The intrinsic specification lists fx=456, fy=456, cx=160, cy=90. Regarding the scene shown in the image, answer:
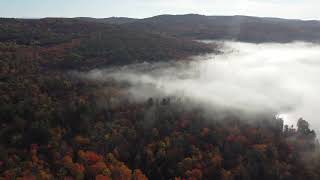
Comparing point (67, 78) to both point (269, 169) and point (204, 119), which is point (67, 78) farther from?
point (269, 169)

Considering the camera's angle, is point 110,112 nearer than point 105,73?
Yes

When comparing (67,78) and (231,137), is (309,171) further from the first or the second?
(67,78)

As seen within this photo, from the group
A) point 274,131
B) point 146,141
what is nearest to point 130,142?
point 146,141

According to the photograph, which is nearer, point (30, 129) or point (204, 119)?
point (30, 129)

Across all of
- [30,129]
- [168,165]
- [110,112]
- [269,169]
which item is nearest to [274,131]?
[269,169]

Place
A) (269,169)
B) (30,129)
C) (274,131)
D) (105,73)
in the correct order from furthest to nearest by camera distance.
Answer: (105,73), (274,131), (30,129), (269,169)

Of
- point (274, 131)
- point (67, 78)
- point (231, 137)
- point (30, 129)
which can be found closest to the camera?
point (30, 129)

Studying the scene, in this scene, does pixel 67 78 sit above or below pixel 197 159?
above
